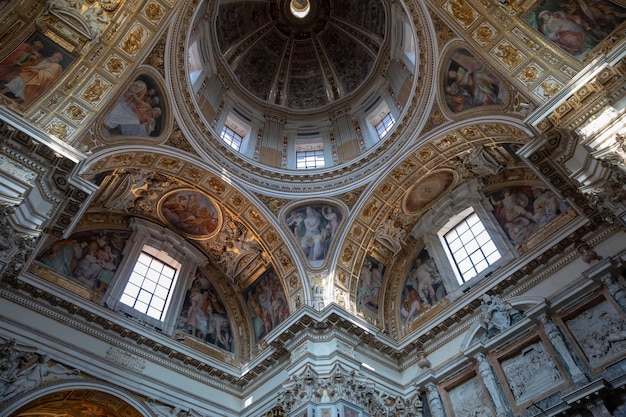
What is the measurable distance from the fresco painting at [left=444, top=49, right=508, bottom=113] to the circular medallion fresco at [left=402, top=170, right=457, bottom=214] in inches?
102

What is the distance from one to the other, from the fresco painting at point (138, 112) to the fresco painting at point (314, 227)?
5.38m

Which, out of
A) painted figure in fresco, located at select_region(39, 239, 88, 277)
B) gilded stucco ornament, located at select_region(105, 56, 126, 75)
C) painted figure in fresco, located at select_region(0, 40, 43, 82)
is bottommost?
painted figure in fresco, located at select_region(39, 239, 88, 277)

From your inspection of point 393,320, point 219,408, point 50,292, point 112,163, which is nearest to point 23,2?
point 112,163

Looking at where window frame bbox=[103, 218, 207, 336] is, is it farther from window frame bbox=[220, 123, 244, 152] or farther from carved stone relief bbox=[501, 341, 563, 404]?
carved stone relief bbox=[501, 341, 563, 404]

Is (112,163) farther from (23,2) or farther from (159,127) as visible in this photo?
(23,2)

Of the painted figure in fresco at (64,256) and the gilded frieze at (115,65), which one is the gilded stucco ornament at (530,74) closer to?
the gilded frieze at (115,65)

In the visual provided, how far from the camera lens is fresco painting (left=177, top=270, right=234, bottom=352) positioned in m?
14.5

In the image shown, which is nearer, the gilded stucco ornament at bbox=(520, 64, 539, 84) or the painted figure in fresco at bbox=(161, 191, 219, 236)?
the gilded stucco ornament at bbox=(520, 64, 539, 84)

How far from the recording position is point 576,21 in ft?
31.7

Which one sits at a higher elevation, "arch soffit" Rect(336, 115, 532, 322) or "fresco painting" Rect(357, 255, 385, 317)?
"arch soffit" Rect(336, 115, 532, 322)

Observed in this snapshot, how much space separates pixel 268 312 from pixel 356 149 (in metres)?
7.02

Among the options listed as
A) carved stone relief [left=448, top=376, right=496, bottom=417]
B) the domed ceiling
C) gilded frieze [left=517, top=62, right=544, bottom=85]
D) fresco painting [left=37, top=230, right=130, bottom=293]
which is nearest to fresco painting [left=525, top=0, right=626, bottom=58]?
gilded frieze [left=517, top=62, right=544, bottom=85]

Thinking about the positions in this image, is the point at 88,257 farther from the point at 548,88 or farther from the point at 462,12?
the point at 548,88

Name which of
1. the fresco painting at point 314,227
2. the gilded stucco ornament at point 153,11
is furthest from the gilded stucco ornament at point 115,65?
Result: the fresco painting at point 314,227
